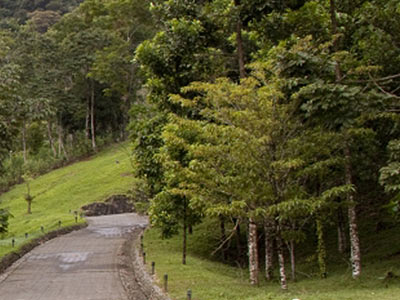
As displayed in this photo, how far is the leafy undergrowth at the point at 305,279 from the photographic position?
12.0 metres

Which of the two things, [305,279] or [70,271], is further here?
[70,271]

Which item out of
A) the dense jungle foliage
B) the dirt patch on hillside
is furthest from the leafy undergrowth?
the dirt patch on hillside

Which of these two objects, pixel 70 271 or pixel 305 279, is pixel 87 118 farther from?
pixel 305 279

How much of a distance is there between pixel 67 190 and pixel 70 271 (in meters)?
29.2

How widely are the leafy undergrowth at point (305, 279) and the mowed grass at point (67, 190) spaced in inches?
688

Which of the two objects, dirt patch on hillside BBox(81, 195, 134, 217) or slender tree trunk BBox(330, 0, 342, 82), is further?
dirt patch on hillside BBox(81, 195, 134, 217)

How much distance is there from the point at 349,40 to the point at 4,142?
12675 millimetres

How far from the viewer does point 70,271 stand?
18.6 metres

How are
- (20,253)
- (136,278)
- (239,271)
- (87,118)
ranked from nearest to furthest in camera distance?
(136,278) → (239,271) → (20,253) → (87,118)

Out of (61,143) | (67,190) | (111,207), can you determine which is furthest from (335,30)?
(61,143)

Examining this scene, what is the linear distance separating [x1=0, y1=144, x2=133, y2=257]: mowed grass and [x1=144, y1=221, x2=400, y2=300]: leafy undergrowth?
17480mm

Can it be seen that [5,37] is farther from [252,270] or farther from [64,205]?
[252,270]

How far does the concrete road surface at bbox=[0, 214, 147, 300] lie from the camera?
15.0m

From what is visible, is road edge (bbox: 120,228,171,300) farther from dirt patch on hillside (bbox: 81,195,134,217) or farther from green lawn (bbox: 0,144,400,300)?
dirt patch on hillside (bbox: 81,195,134,217)
